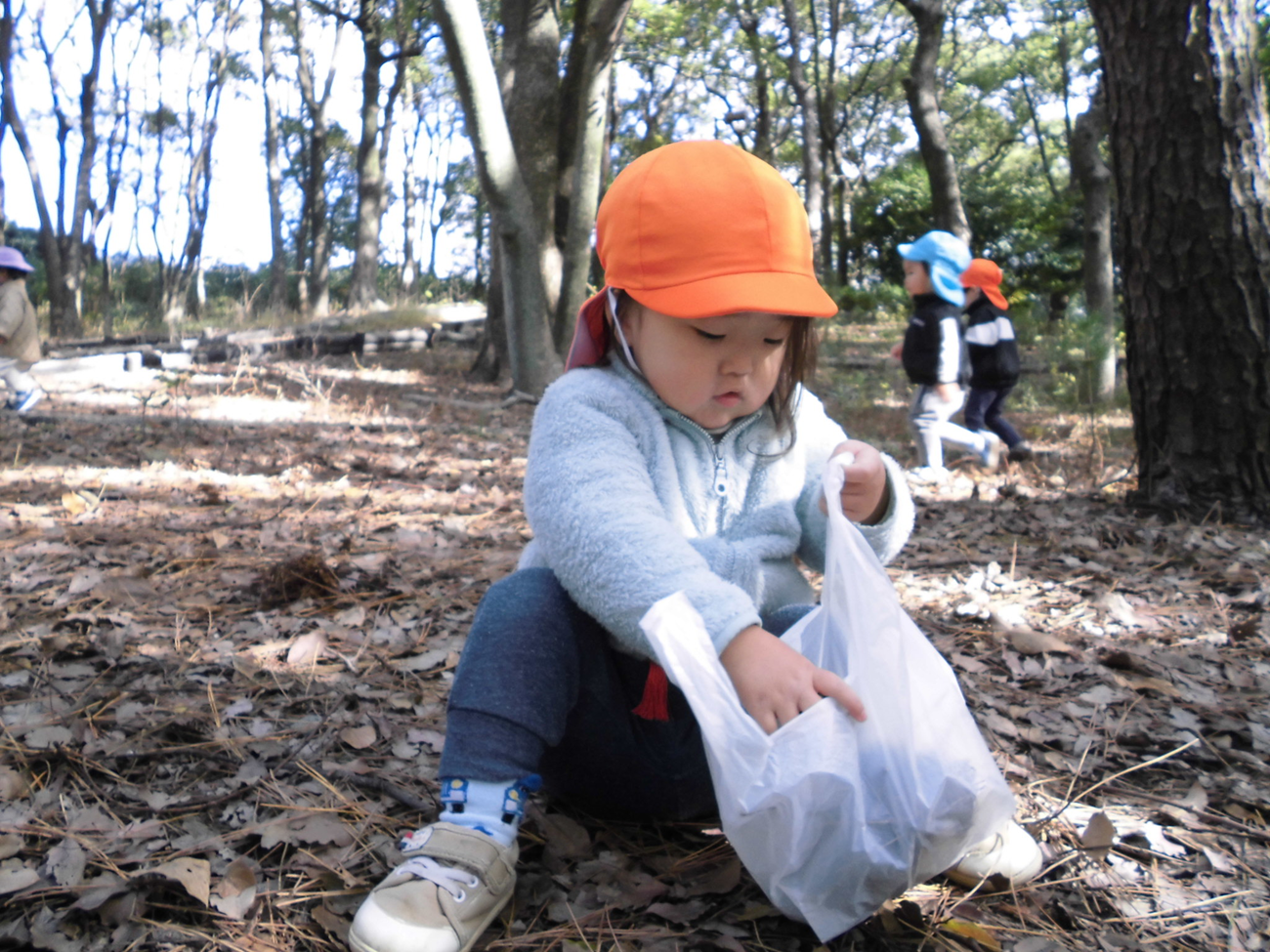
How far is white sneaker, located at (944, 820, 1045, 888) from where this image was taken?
1413mm

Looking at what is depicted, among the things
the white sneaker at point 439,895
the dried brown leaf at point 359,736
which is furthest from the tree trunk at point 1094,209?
the white sneaker at point 439,895

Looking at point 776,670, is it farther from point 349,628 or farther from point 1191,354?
point 1191,354

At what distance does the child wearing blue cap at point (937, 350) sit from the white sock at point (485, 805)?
431 cm

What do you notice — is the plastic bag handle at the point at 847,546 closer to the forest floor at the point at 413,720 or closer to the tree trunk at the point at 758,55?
the forest floor at the point at 413,720

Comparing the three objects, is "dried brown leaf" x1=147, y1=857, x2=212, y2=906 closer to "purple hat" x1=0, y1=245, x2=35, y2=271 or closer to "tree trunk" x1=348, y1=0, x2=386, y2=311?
"purple hat" x1=0, y1=245, x2=35, y2=271

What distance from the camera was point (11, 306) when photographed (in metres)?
6.91

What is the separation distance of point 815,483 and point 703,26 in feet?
69.4

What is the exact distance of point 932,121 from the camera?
8406 millimetres

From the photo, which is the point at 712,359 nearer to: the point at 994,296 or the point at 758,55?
the point at 994,296

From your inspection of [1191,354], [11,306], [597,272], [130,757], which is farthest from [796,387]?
[597,272]

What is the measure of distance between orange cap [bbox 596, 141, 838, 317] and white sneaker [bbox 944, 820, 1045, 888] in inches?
32.8

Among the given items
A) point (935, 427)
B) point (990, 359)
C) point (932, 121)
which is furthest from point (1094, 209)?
point (935, 427)

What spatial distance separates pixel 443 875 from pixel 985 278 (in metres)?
5.54

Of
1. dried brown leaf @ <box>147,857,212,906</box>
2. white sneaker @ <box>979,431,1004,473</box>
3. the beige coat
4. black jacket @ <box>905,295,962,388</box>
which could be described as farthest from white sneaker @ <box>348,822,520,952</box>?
the beige coat
